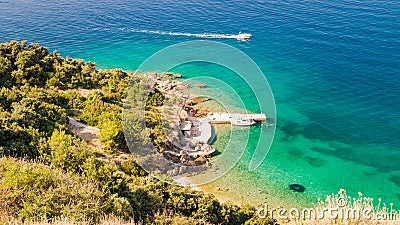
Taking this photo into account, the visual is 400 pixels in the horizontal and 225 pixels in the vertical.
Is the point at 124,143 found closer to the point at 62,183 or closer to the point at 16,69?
the point at 62,183

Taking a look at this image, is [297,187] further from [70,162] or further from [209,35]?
[209,35]

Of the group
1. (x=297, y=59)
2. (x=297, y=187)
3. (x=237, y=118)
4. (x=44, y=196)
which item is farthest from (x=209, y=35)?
(x=44, y=196)

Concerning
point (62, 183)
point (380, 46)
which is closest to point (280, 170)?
point (62, 183)

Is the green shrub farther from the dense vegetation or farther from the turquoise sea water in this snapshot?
the turquoise sea water

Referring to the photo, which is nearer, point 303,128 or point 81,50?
point 303,128

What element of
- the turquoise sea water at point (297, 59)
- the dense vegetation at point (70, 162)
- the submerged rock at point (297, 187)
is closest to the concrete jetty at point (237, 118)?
the turquoise sea water at point (297, 59)

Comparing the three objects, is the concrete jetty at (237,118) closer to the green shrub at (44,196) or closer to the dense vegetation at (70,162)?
the dense vegetation at (70,162)
